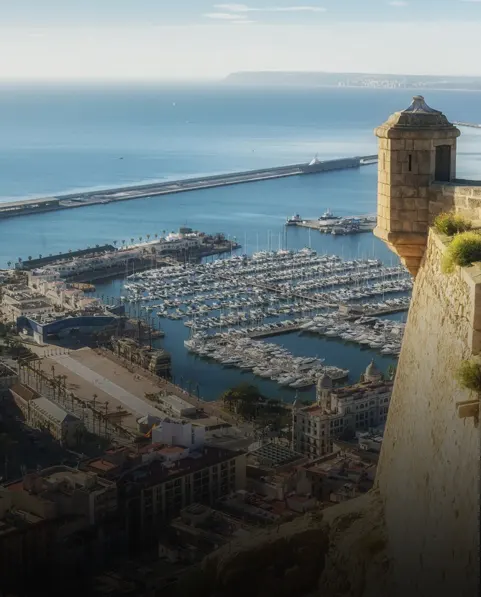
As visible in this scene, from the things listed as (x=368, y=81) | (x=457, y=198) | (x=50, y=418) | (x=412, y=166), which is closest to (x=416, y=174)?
(x=412, y=166)

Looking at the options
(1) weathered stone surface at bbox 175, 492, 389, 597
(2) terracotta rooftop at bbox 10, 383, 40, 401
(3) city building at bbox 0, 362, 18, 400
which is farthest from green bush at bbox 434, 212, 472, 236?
(3) city building at bbox 0, 362, 18, 400

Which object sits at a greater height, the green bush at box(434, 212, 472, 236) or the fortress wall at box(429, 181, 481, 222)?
the fortress wall at box(429, 181, 481, 222)

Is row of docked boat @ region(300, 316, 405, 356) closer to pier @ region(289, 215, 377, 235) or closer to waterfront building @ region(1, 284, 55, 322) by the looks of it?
waterfront building @ region(1, 284, 55, 322)

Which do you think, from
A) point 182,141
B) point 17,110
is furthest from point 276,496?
point 17,110

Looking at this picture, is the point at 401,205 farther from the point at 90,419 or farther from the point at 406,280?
the point at 406,280

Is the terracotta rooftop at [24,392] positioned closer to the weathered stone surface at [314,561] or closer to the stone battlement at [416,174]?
the weathered stone surface at [314,561]

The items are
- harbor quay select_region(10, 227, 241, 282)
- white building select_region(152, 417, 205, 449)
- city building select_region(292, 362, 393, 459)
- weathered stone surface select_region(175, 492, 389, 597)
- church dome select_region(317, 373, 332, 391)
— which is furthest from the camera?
harbor quay select_region(10, 227, 241, 282)
